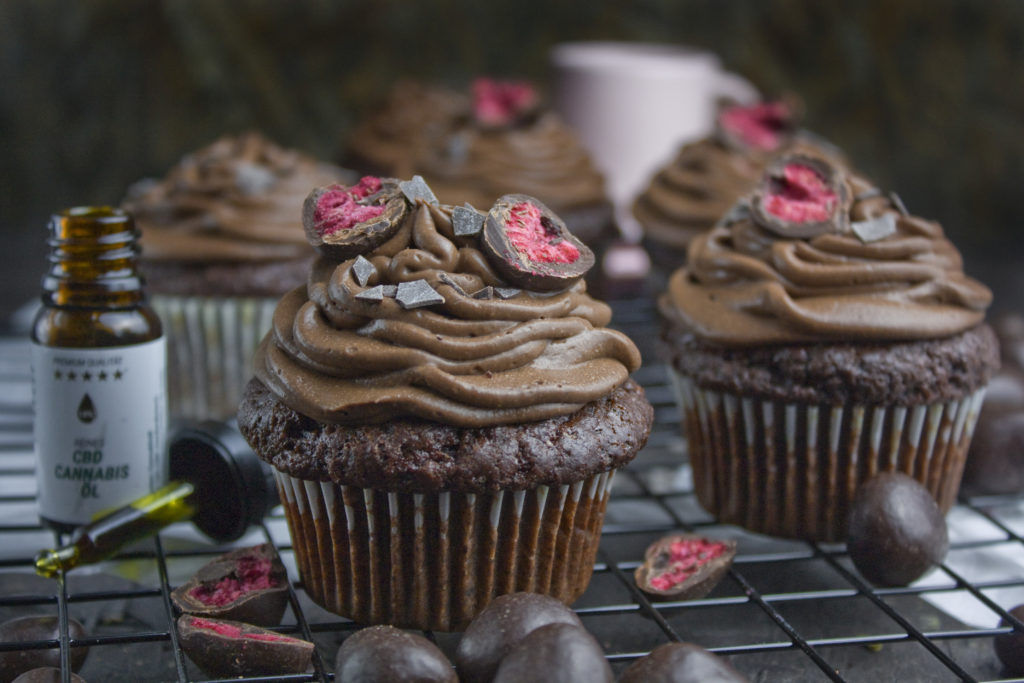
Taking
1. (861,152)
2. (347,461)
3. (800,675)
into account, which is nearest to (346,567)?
(347,461)

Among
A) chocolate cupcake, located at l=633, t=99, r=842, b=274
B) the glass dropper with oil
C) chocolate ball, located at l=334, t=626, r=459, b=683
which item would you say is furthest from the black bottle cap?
chocolate cupcake, located at l=633, t=99, r=842, b=274

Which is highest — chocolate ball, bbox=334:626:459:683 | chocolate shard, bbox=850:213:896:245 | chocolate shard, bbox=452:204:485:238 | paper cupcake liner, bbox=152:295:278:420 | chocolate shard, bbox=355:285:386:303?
chocolate shard, bbox=452:204:485:238

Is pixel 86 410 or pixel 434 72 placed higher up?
→ pixel 86 410

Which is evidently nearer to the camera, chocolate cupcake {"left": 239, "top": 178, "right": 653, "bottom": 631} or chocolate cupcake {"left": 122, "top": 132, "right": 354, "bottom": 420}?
chocolate cupcake {"left": 239, "top": 178, "right": 653, "bottom": 631}

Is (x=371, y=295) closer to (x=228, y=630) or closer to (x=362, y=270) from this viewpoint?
(x=362, y=270)

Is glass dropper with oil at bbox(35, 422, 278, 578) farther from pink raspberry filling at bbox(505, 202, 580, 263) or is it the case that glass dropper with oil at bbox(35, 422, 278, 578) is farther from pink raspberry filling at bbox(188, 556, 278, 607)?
pink raspberry filling at bbox(505, 202, 580, 263)

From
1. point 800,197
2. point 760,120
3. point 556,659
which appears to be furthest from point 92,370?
point 760,120
